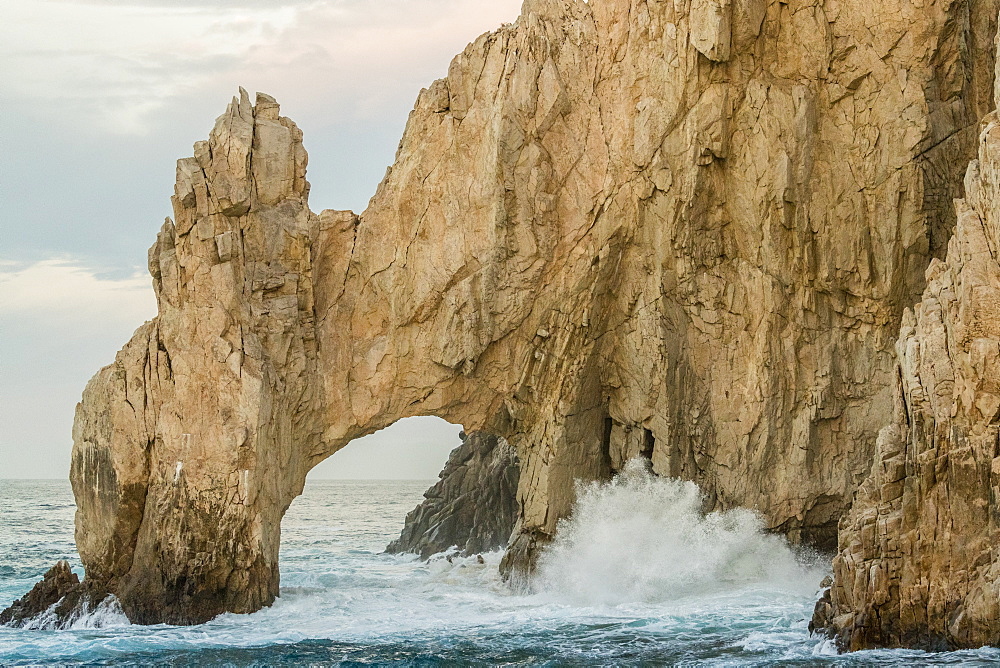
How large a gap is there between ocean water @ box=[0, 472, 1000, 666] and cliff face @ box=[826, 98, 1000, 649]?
1.87 feet

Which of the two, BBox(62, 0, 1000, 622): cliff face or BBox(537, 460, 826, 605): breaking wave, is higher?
BBox(62, 0, 1000, 622): cliff face

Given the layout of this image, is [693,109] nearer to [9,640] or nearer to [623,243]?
[623,243]

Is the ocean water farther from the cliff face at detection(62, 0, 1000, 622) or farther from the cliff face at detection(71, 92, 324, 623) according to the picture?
the cliff face at detection(71, 92, 324, 623)

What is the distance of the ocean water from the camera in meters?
16.2

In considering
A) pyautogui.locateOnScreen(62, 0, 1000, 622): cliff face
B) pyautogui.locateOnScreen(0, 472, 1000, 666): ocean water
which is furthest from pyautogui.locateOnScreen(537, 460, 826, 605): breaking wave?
pyautogui.locateOnScreen(62, 0, 1000, 622): cliff face

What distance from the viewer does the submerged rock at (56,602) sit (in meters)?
19.6

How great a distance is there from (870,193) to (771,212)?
1920 millimetres

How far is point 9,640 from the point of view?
18109 mm

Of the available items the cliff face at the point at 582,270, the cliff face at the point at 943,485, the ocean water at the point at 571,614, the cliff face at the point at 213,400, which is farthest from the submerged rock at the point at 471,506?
the cliff face at the point at 943,485

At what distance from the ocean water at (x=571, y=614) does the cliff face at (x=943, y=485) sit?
0.57m

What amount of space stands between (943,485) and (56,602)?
50.2 ft

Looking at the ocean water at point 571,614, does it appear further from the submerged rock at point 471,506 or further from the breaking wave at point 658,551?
the submerged rock at point 471,506

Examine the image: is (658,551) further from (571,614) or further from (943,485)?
(943,485)

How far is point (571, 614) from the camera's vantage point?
64.6 ft
